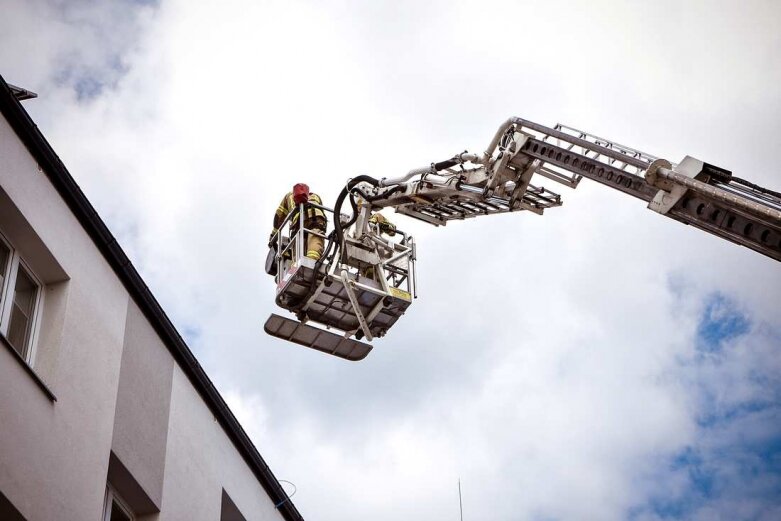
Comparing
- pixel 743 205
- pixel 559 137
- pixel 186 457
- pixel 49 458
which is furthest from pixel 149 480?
pixel 743 205

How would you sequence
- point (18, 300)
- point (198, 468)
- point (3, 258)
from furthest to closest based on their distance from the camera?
point (198, 468), point (18, 300), point (3, 258)

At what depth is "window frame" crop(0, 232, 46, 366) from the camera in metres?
12.6

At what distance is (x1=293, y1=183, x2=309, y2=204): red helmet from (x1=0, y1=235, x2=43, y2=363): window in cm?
601

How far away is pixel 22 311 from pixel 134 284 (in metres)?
2.31

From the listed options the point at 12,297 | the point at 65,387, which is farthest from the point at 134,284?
the point at 65,387

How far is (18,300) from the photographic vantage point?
1297cm

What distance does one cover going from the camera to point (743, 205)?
11.5 metres

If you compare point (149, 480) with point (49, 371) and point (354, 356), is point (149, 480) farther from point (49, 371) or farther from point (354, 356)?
point (354, 356)

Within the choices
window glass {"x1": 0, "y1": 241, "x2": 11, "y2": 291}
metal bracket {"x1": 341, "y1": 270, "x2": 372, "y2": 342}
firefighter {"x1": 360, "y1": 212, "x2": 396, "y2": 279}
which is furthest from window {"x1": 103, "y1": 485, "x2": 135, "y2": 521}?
firefighter {"x1": 360, "y1": 212, "x2": 396, "y2": 279}

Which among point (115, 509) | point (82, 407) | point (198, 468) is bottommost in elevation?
point (115, 509)

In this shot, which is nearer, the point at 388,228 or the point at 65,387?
the point at 65,387

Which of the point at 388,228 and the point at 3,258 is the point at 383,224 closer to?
the point at 388,228

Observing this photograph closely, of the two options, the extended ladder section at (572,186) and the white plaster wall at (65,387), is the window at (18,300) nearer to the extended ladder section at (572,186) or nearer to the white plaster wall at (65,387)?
the white plaster wall at (65,387)

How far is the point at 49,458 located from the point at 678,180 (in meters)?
8.00
